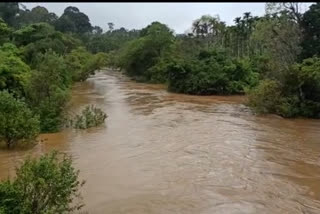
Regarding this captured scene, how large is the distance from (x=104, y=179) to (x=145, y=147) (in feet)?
11.9

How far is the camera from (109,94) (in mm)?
30375

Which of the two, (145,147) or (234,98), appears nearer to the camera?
(145,147)

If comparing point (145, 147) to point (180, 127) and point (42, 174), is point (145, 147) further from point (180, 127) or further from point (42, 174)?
point (42, 174)

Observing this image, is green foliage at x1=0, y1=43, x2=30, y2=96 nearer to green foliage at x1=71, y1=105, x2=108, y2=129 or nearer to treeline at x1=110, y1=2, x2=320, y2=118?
green foliage at x1=71, y1=105, x2=108, y2=129

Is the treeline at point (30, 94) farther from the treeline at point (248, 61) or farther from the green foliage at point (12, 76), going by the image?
the treeline at point (248, 61)

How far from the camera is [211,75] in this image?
29.0 meters

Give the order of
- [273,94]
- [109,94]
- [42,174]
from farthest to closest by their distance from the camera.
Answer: [109,94] → [273,94] → [42,174]

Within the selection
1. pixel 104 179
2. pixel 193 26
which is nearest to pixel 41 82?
pixel 104 179

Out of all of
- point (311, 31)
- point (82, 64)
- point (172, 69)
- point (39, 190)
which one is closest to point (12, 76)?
point (39, 190)

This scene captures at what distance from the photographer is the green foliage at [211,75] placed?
95.3ft

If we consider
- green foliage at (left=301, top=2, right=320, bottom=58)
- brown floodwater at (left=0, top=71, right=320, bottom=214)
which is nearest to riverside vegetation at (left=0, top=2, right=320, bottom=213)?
green foliage at (left=301, top=2, right=320, bottom=58)

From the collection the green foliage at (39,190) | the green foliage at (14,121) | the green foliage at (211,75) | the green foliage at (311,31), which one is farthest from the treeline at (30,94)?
the green foliage at (311,31)

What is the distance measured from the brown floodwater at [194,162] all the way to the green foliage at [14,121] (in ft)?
1.61

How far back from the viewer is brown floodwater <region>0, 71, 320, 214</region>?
8.53 m
